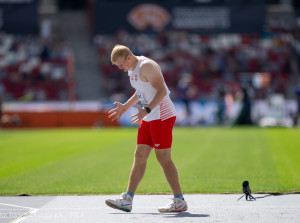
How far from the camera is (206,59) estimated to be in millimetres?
34625

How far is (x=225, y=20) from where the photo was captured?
28578mm

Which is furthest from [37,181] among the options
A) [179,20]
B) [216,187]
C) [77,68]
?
[77,68]

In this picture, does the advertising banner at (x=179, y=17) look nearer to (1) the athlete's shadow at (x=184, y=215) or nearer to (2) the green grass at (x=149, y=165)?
(2) the green grass at (x=149, y=165)

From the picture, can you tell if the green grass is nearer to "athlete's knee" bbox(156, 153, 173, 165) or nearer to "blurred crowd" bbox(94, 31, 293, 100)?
"athlete's knee" bbox(156, 153, 173, 165)

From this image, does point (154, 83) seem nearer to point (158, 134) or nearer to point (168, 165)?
point (158, 134)

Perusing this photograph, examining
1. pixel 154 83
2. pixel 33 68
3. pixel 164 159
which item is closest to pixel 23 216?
pixel 164 159

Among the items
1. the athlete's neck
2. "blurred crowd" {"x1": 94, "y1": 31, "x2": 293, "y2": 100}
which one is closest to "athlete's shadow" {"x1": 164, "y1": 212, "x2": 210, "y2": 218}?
the athlete's neck

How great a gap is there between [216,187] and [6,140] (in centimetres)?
1377

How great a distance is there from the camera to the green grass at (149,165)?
9.55 meters

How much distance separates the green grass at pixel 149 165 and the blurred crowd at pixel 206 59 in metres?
12.5

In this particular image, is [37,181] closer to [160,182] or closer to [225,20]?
[160,182]

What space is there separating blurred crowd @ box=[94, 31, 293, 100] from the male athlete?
79.8 feet

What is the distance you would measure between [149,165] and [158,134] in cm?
605

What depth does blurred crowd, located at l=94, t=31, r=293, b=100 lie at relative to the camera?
33.1 meters
